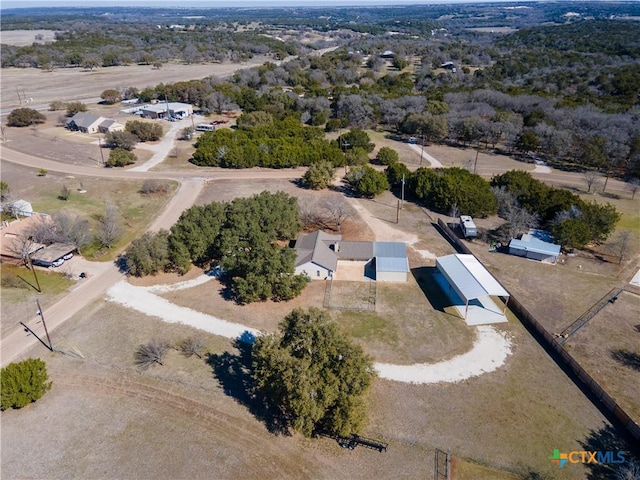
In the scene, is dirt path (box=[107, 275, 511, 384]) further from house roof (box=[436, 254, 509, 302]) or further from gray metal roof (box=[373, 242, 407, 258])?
gray metal roof (box=[373, 242, 407, 258])

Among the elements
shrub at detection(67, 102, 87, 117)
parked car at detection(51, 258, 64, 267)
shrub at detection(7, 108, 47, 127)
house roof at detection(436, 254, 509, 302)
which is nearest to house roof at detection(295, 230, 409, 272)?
house roof at detection(436, 254, 509, 302)

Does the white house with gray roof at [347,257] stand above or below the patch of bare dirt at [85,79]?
below

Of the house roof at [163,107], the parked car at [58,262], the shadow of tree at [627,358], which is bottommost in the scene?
the parked car at [58,262]

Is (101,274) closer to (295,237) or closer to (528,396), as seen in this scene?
(295,237)

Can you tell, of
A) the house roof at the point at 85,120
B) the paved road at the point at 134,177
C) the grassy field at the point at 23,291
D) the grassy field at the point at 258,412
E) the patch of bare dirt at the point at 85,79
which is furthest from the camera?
the patch of bare dirt at the point at 85,79

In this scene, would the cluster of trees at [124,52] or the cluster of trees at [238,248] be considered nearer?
the cluster of trees at [238,248]

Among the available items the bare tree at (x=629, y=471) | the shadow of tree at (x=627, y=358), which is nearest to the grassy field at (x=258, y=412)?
the shadow of tree at (x=627, y=358)

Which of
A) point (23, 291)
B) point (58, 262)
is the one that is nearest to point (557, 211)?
point (58, 262)

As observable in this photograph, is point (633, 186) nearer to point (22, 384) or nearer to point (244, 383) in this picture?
point (244, 383)

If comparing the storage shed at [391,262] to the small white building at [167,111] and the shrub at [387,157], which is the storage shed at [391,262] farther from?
the small white building at [167,111]
